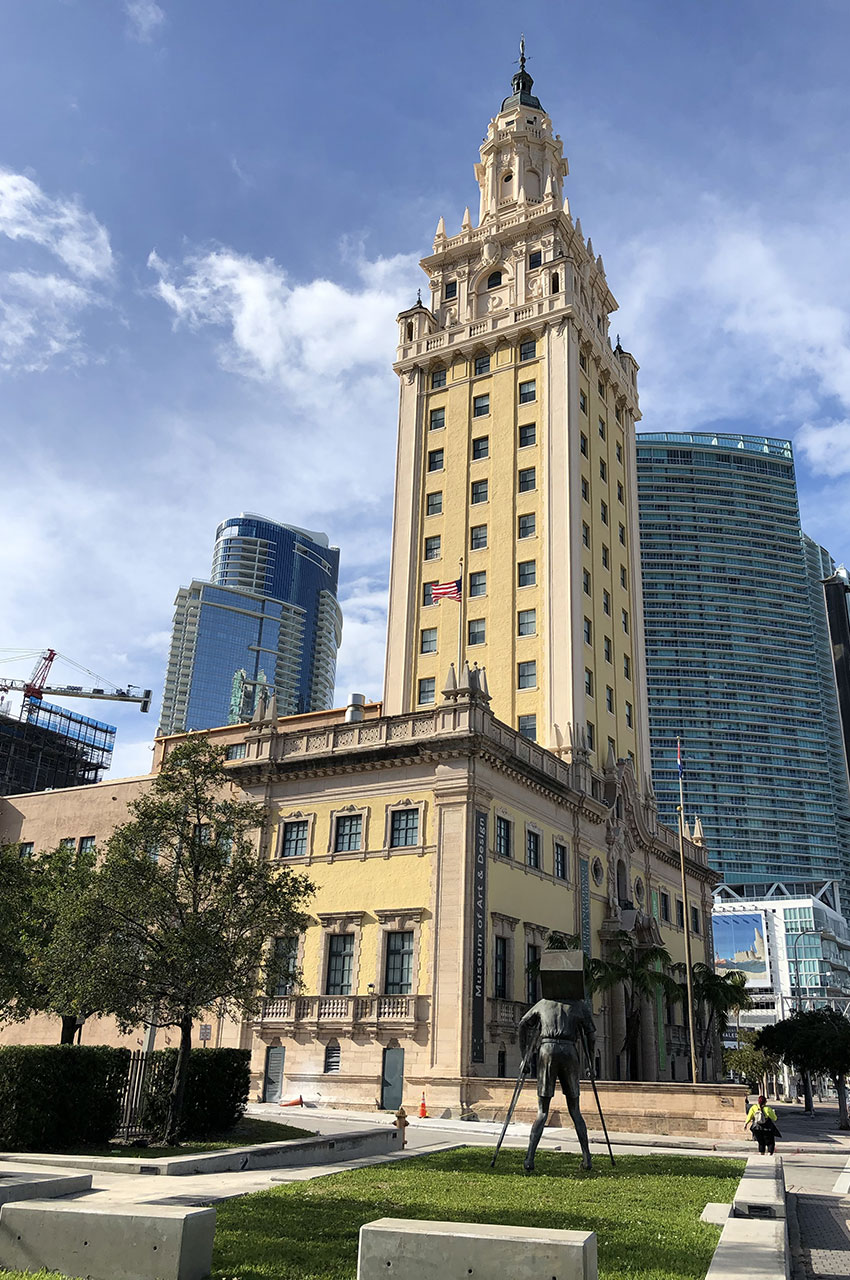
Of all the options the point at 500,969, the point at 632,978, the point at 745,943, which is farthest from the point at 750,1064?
the point at 745,943

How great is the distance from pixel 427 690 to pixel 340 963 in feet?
60.6

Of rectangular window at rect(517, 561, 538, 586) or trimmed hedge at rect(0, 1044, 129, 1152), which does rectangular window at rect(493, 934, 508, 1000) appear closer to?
trimmed hedge at rect(0, 1044, 129, 1152)

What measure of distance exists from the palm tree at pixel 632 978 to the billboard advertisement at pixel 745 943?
132 metres

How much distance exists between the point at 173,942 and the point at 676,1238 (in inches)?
656

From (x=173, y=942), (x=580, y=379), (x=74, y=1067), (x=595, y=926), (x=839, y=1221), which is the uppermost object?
(x=580, y=379)

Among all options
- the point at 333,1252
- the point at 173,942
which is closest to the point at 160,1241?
the point at 333,1252

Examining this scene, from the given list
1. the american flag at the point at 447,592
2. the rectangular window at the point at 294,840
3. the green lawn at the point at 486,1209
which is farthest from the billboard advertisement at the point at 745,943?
the green lawn at the point at 486,1209

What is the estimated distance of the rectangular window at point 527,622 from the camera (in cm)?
5562

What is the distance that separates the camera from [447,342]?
6512 cm

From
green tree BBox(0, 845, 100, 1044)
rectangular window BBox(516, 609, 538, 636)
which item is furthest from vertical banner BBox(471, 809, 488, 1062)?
rectangular window BBox(516, 609, 538, 636)

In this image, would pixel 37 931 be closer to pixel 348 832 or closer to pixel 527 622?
pixel 348 832

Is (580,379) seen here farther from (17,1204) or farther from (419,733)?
(17,1204)

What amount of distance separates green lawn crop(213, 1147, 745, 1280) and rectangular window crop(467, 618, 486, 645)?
37.1 m

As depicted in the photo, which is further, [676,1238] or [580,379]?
[580,379]
